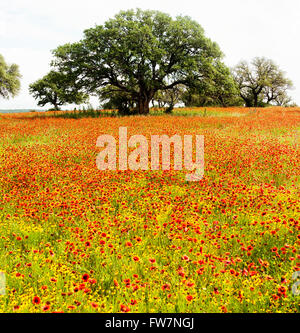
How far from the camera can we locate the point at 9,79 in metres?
40.3

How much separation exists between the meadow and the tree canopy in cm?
1554

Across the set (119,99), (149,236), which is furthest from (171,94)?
(149,236)

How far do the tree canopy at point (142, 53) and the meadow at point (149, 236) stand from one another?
51.0 ft

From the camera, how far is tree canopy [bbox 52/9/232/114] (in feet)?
69.7

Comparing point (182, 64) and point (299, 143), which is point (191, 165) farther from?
point (182, 64)

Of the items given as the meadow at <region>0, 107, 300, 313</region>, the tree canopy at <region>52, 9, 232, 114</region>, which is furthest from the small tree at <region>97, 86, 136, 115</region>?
the meadow at <region>0, 107, 300, 313</region>

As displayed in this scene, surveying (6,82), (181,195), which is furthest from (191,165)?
(6,82)

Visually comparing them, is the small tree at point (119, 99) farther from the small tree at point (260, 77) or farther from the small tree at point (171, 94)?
the small tree at point (260, 77)

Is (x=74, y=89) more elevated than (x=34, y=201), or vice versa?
(x=74, y=89)

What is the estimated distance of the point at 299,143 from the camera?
10.0 meters

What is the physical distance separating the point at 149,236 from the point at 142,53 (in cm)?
1988

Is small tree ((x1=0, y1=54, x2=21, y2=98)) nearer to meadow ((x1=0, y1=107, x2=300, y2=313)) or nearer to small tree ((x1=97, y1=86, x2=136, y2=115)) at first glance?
small tree ((x1=97, y1=86, x2=136, y2=115))
